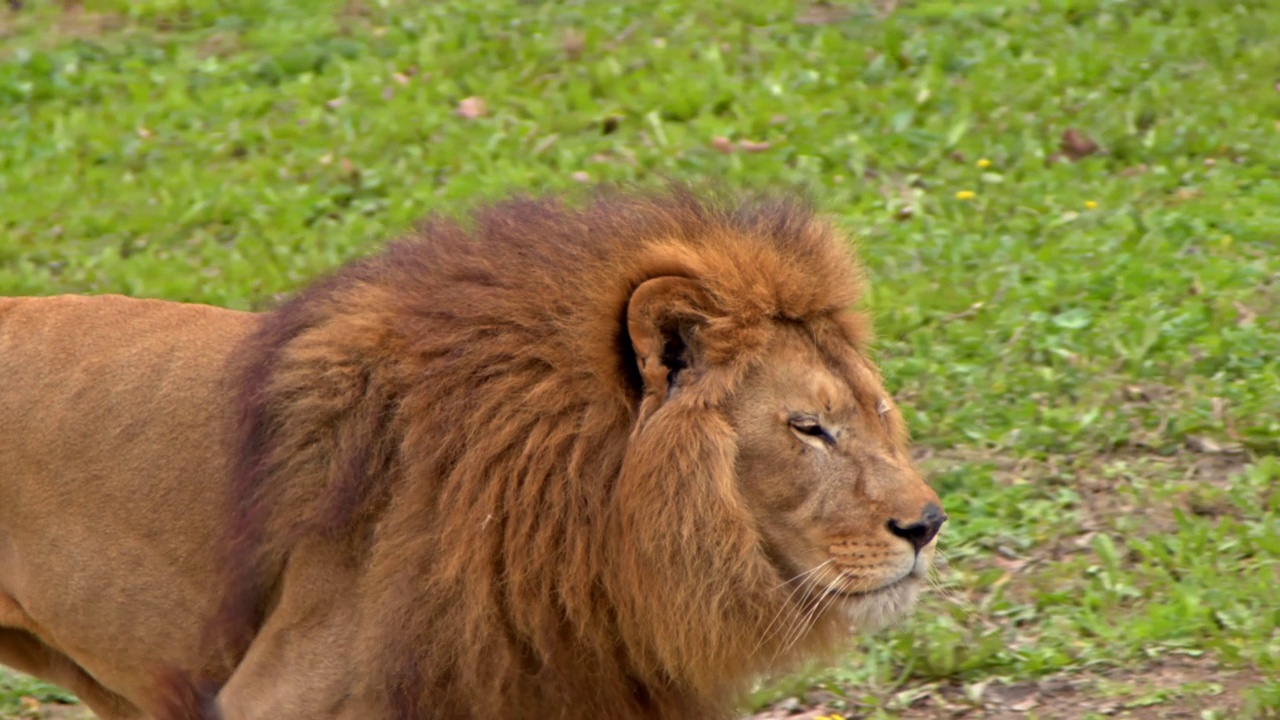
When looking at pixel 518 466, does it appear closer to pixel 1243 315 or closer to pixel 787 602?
pixel 787 602

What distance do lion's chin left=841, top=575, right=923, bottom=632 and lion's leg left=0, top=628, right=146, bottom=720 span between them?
1981 mm

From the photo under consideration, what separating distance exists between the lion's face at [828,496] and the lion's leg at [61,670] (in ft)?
6.28

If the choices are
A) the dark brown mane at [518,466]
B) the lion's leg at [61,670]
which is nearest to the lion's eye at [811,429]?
the dark brown mane at [518,466]

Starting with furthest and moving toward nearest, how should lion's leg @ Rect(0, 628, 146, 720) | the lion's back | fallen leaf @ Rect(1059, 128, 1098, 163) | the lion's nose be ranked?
1. fallen leaf @ Rect(1059, 128, 1098, 163)
2. lion's leg @ Rect(0, 628, 146, 720)
3. the lion's back
4. the lion's nose

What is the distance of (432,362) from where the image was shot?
11.4ft

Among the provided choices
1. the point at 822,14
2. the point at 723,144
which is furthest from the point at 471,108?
the point at 822,14

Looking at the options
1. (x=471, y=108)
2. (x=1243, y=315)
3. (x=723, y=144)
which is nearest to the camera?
(x=1243, y=315)

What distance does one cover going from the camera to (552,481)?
338 cm

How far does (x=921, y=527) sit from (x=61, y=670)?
2.33 m

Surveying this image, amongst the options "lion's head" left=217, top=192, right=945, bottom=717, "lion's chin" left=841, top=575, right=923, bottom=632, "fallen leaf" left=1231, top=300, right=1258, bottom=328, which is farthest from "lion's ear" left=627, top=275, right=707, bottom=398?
"fallen leaf" left=1231, top=300, right=1258, bottom=328

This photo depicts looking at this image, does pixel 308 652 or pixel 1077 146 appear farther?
pixel 1077 146

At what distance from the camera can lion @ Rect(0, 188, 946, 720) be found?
11.0ft

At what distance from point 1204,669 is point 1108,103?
3900 mm

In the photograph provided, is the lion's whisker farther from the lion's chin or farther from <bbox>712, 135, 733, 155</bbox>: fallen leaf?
<bbox>712, 135, 733, 155</bbox>: fallen leaf
